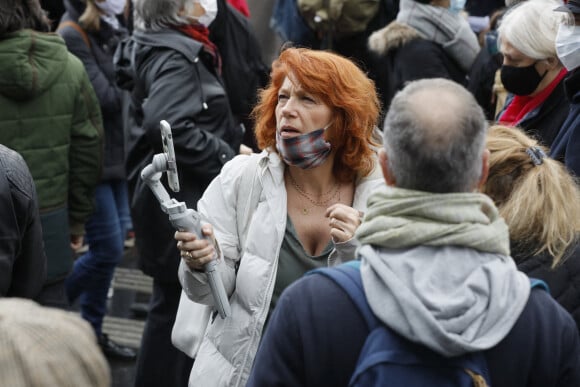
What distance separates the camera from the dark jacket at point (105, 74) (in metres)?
5.89

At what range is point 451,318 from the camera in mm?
2000

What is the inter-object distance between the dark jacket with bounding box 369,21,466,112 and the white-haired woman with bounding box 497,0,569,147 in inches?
65.3

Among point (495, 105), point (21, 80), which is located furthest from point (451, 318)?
point (495, 105)

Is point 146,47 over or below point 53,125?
over

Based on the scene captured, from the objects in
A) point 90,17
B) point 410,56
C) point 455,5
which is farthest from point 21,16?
point 455,5

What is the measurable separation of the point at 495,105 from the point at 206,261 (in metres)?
3.12

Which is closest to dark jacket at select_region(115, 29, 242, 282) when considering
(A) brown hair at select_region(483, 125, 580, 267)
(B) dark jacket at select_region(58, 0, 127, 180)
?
(B) dark jacket at select_region(58, 0, 127, 180)

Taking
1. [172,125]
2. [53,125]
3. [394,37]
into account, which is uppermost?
[172,125]

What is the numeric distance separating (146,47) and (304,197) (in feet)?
5.55

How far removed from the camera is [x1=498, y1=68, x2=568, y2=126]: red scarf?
4.32 metres

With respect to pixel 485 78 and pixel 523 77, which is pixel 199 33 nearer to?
pixel 523 77

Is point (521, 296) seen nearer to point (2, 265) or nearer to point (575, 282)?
point (575, 282)

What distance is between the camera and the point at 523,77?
170 inches

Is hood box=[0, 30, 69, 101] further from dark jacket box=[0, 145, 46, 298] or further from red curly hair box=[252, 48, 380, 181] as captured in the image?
red curly hair box=[252, 48, 380, 181]
